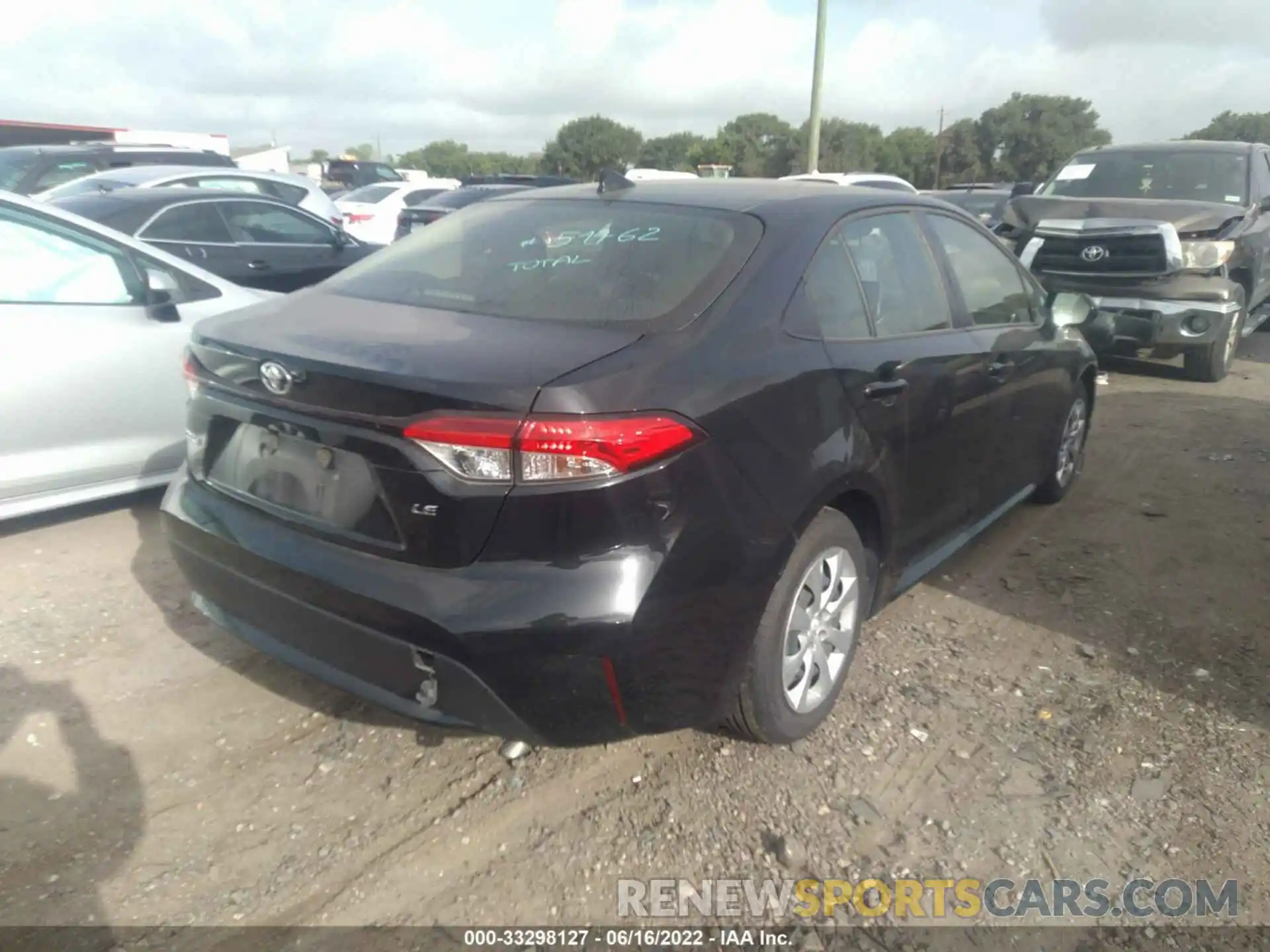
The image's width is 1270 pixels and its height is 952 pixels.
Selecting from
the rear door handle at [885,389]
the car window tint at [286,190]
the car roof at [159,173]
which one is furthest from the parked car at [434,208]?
the rear door handle at [885,389]

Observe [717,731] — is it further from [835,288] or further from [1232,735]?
[1232,735]

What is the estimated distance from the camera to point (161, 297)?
172 inches

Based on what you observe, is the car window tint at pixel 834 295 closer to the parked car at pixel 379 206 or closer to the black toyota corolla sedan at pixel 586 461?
the black toyota corolla sedan at pixel 586 461

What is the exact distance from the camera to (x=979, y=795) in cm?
272

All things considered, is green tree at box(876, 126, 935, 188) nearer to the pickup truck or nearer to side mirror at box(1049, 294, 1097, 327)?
the pickup truck

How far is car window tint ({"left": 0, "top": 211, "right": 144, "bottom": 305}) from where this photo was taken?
4031 mm

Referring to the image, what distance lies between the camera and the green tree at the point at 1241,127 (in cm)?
5909

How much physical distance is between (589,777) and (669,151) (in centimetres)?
6823

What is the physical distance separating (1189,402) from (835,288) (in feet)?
18.2

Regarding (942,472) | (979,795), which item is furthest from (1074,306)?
(979,795)

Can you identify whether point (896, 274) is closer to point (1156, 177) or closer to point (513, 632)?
point (513, 632)

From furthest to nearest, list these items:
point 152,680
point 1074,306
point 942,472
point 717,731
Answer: point 1074,306 → point 942,472 → point 152,680 → point 717,731

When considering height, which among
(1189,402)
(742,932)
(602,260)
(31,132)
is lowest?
(742,932)

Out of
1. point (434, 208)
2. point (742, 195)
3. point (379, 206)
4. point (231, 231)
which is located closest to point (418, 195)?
point (379, 206)
